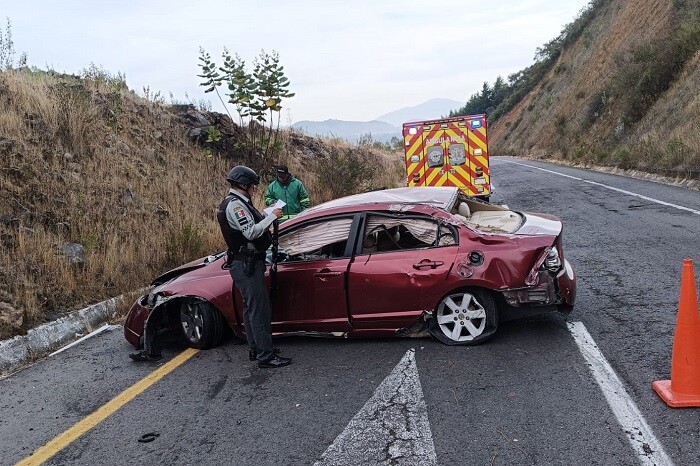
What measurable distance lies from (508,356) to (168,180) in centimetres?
922

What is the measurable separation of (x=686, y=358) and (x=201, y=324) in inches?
167

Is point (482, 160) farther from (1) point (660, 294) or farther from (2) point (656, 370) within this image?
(2) point (656, 370)

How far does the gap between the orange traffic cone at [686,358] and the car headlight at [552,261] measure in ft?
4.28

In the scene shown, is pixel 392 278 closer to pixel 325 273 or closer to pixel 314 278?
Answer: pixel 325 273

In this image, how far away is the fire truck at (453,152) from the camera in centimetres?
1441

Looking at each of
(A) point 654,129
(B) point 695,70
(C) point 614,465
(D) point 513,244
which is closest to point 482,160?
(D) point 513,244

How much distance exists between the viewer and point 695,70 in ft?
82.9

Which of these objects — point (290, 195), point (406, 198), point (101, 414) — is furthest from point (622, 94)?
point (101, 414)

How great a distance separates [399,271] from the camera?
5574 millimetres

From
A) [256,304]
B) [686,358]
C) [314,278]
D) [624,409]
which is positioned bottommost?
[624,409]

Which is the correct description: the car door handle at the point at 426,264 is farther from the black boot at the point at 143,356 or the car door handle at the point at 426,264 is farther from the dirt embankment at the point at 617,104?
the dirt embankment at the point at 617,104

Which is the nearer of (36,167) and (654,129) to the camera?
(36,167)

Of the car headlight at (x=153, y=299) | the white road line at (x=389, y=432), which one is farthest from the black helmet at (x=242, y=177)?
the white road line at (x=389, y=432)

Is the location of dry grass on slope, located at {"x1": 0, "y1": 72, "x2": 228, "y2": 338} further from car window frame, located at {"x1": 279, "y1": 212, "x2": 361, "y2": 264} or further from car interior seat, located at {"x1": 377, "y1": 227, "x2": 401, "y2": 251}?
car interior seat, located at {"x1": 377, "y1": 227, "x2": 401, "y2": 251}
